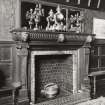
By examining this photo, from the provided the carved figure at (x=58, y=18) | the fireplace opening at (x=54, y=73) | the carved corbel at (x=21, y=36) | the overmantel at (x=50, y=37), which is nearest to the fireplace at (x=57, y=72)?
the fireplace opening at (x=54, y=73)

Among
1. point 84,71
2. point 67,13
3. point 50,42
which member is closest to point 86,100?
point 84,71

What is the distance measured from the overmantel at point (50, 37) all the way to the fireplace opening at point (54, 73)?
525 mm

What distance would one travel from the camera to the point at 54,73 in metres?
4.04

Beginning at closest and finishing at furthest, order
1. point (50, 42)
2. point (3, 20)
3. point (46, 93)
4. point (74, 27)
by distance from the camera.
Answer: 1. point (3, 20)
2. point (50, 42)
3. point (46, 93)
4. point (74, 27)

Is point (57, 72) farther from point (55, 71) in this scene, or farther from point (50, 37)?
point (50, 37)

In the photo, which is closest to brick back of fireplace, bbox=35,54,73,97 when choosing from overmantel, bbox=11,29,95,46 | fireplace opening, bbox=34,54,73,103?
fireplace opening, bbox=34,54,73,103

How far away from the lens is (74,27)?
3939 mm

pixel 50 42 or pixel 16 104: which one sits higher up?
pixel 50 42

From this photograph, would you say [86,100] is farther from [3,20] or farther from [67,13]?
[3,20]

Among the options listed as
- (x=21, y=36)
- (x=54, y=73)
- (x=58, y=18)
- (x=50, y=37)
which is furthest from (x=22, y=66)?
(x=58, y=18)

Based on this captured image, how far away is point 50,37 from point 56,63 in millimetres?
1008

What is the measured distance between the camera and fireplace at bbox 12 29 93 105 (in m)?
3.06

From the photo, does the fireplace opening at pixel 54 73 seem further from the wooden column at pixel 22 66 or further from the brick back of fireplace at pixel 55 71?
the wooden column at pixel 22 66

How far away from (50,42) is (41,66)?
2.55 ft
